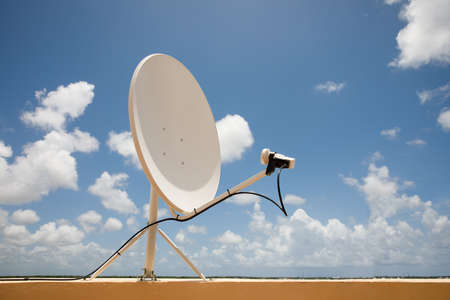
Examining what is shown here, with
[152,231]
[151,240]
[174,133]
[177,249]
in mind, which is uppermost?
[174,133]

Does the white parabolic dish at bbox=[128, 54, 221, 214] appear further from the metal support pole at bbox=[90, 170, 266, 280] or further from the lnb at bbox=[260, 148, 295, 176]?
Result: the lnb at bbox=[260, 148, 295, 176]

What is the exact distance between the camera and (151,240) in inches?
192

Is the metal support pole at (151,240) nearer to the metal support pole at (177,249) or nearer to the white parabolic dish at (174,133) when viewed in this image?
the metal support pole at (177,249)

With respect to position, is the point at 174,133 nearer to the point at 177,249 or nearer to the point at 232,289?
the point at 177,249

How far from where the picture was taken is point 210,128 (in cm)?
628

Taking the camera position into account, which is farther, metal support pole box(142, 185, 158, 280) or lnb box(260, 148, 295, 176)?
metal support pole box(142, 185, 158, 280)

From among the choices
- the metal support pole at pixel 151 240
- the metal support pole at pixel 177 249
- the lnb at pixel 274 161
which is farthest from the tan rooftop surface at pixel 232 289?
the lnb at pixel 274 161

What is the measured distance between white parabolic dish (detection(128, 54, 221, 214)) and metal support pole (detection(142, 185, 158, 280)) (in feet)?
1.42

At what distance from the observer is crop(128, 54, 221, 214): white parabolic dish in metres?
4.46

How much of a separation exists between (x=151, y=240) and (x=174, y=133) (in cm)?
Answer: 175

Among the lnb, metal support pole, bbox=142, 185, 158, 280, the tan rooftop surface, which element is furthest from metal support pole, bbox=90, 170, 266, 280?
the tan rooftop surface

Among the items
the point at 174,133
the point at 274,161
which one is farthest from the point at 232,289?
the point at 174,133

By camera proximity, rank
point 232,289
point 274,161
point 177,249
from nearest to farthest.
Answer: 1. point 274,161
2. point 232,289
3. point 177,249

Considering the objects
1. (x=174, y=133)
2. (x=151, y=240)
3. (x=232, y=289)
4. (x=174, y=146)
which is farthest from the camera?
(x=174, y=133)
